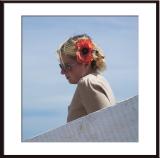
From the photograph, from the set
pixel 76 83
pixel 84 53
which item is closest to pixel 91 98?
pixel 76 83

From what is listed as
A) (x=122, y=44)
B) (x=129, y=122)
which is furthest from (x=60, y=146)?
(x=122, y=44)

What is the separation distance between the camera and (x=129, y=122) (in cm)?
350

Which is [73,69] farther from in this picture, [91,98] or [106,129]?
[106,129]

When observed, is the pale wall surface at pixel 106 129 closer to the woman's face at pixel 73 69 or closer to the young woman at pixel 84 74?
the young woman at pixel 84 74

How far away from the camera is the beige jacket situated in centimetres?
351

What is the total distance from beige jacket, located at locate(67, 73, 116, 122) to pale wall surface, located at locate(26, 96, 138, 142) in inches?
1.2

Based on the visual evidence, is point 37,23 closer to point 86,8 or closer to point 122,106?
point 86,8

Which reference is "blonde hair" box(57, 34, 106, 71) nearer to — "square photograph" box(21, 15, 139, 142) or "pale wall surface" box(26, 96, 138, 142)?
"square photograph" box(21, 15, 139, 142)

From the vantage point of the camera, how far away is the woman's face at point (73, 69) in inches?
139

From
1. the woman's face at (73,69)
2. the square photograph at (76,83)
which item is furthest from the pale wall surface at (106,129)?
the woman's face at (73,69)

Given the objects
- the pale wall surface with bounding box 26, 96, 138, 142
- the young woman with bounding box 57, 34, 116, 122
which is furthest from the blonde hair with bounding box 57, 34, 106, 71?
the pale wall surface with bounding box 26, 96, 138, 142

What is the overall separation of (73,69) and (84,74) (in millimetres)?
61

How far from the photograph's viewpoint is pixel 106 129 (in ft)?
11.5

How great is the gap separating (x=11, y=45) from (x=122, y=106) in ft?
2.07
